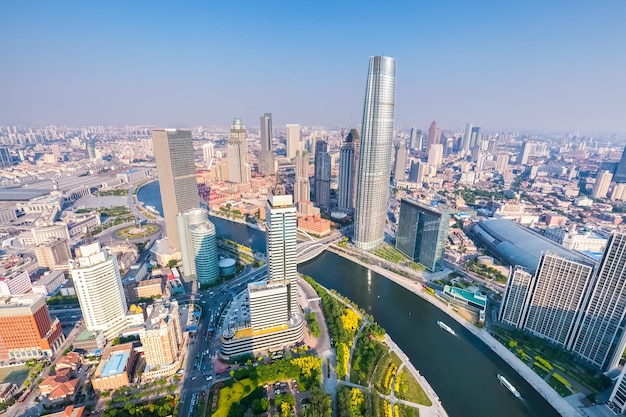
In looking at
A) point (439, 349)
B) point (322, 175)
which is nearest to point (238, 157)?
point (322, 175)

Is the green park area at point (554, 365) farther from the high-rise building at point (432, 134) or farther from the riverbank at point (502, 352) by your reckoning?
the high-rise building at point (432, 134)

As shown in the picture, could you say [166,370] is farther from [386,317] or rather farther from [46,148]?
[46,148]

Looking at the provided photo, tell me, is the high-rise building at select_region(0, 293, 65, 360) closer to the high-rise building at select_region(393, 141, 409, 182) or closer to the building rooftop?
the building rooftop

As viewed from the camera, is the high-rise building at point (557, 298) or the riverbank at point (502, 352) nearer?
the riverbank at point (502, 352)

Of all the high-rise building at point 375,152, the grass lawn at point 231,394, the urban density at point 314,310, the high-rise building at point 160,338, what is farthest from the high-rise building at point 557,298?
the high-rise building at point 160,338

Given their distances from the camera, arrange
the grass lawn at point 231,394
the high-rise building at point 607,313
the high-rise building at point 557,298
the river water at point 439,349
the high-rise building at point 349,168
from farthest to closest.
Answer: the high-rise building at point 349,168 → the high-rise building at point 557,298 → the high-rise building at point 607,313 → the river water at point 439,349 → the grass lawn at point 231,394

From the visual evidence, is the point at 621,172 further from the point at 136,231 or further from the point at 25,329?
the point at 25,329

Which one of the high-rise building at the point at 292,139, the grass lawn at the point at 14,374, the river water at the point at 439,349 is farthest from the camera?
the high-rise building at the point at 292,139
